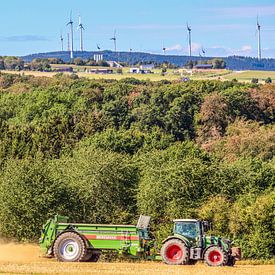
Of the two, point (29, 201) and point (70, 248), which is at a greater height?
point (29, 201)

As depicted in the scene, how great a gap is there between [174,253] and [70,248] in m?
→ 5.17

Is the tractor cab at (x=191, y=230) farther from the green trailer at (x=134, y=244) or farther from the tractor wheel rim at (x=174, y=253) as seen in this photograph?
the tractor wheel rim at (x=174, y=253)

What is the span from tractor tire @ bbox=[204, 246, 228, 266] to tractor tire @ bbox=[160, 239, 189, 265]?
3.39ft

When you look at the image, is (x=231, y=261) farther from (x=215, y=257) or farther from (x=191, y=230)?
(x=191, y=230)

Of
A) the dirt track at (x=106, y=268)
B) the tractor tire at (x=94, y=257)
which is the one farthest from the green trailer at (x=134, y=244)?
the dirt track at (x=106, y=268)

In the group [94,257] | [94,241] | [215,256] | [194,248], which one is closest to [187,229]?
[194,248]

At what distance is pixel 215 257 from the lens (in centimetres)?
4253

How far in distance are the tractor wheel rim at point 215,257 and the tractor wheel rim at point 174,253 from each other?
1.48 m

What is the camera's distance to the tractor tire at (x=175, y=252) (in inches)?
1663

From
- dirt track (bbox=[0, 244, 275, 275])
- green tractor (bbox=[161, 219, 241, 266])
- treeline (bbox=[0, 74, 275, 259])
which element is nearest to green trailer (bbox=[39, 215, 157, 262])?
dirt track (bbox=[0, 244, 275, 275])

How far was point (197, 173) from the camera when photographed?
62.8 meters

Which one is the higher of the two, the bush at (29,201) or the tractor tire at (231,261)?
the bush at (29,201)

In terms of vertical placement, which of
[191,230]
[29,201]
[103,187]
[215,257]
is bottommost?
[215,257]

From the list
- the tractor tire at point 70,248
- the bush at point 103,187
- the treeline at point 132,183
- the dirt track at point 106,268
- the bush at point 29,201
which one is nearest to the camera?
the dirt track at point 106,268
